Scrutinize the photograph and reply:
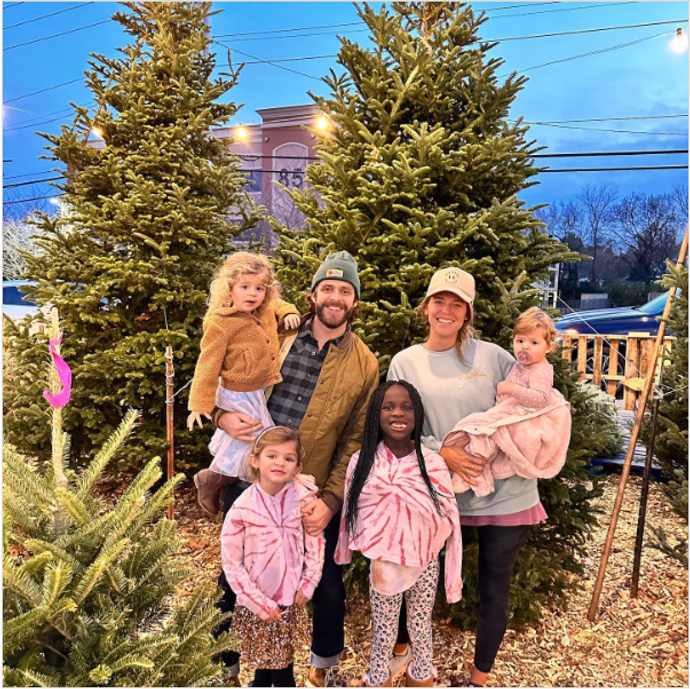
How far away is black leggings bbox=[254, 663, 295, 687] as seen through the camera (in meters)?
2.25

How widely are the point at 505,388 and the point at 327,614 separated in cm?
143

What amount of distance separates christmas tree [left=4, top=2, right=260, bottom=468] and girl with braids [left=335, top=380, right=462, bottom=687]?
2620mm

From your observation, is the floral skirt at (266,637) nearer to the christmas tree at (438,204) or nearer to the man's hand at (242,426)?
the man's hand at (242,426)

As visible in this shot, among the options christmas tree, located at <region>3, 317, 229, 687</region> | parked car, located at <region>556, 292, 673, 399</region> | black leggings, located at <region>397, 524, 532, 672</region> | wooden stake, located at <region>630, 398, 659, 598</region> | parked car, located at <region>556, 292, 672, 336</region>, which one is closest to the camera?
christmas tree, located at <region>3, 317, 229, 687</region>

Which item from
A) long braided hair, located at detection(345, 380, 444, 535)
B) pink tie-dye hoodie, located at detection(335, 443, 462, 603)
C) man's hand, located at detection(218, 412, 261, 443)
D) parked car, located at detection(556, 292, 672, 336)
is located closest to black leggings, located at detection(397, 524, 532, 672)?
pink tie-dye hoodie, located at detection(335, 443, 462, 603)

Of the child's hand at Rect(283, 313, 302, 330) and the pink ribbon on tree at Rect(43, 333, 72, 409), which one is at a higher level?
the child's hand at Rect(283, 313, 302, 330)

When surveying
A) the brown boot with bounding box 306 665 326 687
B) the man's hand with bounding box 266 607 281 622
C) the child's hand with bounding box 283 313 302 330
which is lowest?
the brown boot with bounding box 306 665 326 687

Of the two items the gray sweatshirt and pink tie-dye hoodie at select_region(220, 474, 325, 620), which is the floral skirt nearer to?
pink tie-dye hoodie at select_region(220, 474, 325, 620)

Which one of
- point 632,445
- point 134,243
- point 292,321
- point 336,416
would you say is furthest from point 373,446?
point 134,243

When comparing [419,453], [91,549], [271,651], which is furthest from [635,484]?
[91,549]

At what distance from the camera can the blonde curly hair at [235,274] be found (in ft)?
7.50

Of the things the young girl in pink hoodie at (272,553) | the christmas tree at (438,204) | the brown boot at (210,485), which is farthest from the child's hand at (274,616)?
the christmas tree at (438,204)

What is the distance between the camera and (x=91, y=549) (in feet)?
5.61

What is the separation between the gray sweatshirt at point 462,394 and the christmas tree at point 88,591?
49.3 inches
